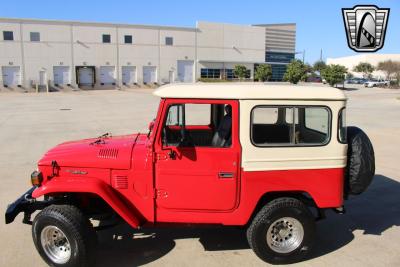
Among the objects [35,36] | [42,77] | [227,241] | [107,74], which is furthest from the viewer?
[107,74]

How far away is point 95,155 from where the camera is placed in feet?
15.8

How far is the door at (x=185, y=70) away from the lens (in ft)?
192

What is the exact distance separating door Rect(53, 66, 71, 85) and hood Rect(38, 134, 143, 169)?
1942 inches

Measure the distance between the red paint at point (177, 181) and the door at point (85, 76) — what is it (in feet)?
164

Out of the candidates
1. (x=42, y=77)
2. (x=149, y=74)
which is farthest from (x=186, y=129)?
(x=149, y=74)

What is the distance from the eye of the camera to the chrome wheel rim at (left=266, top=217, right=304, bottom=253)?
4.88 meters

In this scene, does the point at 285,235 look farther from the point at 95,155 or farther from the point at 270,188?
the point at 95,155

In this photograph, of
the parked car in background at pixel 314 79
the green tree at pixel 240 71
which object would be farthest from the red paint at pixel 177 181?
the parked car in background at pixel 314 79

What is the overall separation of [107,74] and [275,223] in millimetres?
51612

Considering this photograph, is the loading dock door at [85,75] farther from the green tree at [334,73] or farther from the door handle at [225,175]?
the door handle at [225,175]

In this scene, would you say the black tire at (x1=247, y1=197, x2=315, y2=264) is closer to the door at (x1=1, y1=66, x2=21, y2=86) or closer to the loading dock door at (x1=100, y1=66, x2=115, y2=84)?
the door at (x1=1, y1=66, x2=21, y2=86)

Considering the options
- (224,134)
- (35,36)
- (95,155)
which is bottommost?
(95,155)

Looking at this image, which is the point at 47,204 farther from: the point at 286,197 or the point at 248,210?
the point at 286,197

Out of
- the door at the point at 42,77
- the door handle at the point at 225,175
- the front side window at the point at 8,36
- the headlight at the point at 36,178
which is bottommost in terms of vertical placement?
the headlight at the point at 36,178
